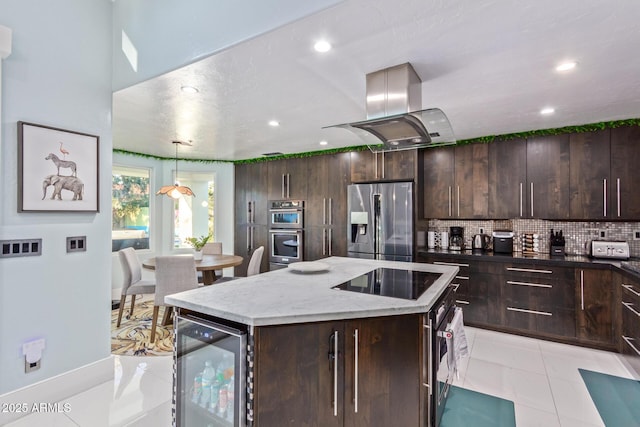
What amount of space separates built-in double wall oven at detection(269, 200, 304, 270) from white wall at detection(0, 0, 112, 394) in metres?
2.87

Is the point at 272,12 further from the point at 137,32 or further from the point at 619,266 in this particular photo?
the point at 619,266

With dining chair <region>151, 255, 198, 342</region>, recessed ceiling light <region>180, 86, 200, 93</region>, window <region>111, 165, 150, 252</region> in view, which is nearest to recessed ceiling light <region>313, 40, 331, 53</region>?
recessed ceiling light <region>180, 86, 200, 93</region>

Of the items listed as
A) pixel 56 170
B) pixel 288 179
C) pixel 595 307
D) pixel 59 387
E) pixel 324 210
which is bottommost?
pixel 59 387

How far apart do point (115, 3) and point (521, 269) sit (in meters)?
4.53

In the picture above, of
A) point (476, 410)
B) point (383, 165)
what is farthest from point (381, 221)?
point (476, 410)

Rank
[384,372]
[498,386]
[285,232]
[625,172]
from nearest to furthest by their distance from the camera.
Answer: [384,372], [498,386], [625,172], [285,232]

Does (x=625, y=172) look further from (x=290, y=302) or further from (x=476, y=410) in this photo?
(x=290, y=302)

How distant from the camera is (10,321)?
78.0 inches

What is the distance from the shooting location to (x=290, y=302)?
1.52 metres

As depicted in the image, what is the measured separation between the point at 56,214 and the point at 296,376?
206 cm

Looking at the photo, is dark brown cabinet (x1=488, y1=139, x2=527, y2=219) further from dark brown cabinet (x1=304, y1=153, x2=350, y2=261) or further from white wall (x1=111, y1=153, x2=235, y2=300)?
white wall (x1=111, y1=153, x2=235, y2=300)

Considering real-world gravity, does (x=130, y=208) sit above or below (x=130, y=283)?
above

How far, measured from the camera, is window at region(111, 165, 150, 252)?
510 centimetres

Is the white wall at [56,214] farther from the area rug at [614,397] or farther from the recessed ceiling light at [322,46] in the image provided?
the area rug at [614,397]
